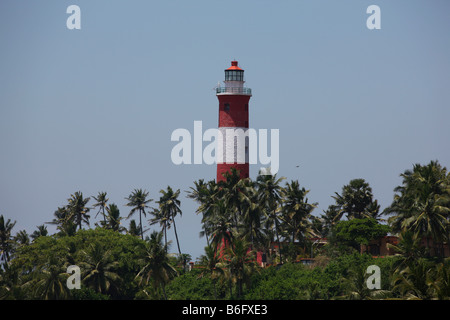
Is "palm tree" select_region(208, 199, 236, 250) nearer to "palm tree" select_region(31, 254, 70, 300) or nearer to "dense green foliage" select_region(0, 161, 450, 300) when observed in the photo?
"dense green foliage" select_region(0, 161, 450, 300)

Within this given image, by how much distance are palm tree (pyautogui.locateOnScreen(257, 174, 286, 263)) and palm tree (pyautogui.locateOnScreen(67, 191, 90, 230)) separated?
1594 inches

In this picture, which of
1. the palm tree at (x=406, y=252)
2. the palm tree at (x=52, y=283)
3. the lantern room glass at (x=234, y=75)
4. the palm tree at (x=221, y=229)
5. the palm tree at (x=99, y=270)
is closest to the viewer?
the palm tree at (x=406, y=252)

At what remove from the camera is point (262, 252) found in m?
142

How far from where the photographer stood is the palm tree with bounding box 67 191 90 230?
163m

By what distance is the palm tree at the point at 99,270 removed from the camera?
121 metres

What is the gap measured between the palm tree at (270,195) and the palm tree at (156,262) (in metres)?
21.9

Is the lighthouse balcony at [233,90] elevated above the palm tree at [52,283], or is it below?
above

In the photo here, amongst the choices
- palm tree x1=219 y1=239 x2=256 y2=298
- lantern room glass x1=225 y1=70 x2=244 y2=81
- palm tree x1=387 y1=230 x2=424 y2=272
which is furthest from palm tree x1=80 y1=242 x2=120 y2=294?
palm tree x1=387 y1=230 x2=424 y2=272

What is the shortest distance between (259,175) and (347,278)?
2452cm

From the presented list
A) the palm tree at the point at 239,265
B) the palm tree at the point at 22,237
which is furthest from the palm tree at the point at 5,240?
the palm tree at the point at 239,265

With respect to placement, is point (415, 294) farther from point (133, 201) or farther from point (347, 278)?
point (133, 201)

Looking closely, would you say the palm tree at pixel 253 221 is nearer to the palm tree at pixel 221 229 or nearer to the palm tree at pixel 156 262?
the palm tree at pixel 221 229

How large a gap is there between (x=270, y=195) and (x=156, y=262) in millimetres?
23857

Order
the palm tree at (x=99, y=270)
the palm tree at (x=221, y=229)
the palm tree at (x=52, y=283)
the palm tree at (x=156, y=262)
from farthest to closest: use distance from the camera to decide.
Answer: the palm tree at (x=221, y=229) < the palm tree at (x=99, y=270) < the palm tree at (x=156, y=262) < the palm tree at (x=52, y=283)
